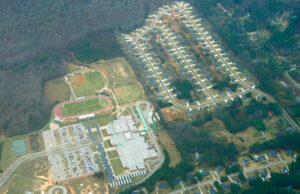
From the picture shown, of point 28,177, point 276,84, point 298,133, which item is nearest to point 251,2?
point 276,84

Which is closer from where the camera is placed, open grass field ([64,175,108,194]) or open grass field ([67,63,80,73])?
open grass field ([64,175,108,194])

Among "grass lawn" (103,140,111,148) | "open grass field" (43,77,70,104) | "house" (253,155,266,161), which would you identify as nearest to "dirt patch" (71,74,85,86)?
"open grass field" (43,77,70,104)

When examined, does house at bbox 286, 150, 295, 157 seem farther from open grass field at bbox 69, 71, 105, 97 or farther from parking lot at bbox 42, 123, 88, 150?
open grass field at bbox 69, 71, 105, 97

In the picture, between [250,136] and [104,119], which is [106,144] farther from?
[250,136]

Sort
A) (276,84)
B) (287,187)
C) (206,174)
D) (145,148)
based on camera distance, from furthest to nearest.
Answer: (276,84) < (145,148) < (206,174) < (287,187)

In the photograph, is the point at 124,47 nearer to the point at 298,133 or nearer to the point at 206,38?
the point at 206,38

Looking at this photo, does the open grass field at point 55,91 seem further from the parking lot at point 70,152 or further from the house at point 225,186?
the house at point 225,186
